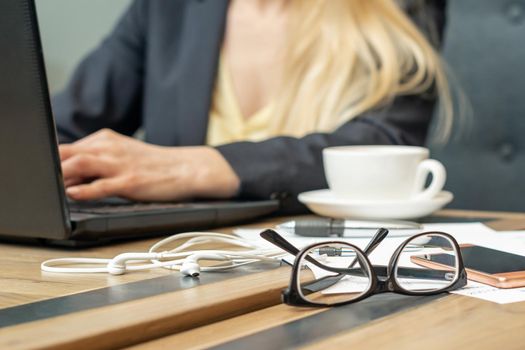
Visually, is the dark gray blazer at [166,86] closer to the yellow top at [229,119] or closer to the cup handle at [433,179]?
the yellow top at [229,119]

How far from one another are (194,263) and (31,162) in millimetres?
161

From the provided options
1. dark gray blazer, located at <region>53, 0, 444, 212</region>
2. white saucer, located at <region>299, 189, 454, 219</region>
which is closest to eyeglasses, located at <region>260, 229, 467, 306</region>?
white saucer, located at <region>299, 189, 454, 219</region>

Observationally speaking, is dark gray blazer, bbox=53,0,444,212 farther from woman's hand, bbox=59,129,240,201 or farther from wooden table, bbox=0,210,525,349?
wooden table, bbox=0,210,525,349

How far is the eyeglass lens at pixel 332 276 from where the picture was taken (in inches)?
18.8

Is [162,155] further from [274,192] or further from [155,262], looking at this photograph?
[155,262]

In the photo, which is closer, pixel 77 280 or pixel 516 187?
pixel 77 280

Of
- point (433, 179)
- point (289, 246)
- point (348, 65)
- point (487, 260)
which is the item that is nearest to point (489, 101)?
point (348, 65)

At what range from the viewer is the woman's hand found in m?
0.82

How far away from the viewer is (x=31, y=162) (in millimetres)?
591

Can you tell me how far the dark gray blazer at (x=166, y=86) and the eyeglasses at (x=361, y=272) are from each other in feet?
1.71

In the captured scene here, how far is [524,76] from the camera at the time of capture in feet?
4.57

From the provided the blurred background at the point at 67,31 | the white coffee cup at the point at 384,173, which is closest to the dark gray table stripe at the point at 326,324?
the white coffee cup at the point at 384,173

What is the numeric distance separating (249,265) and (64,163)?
33cm

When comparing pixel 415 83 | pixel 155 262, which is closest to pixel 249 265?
pixel 155 262
